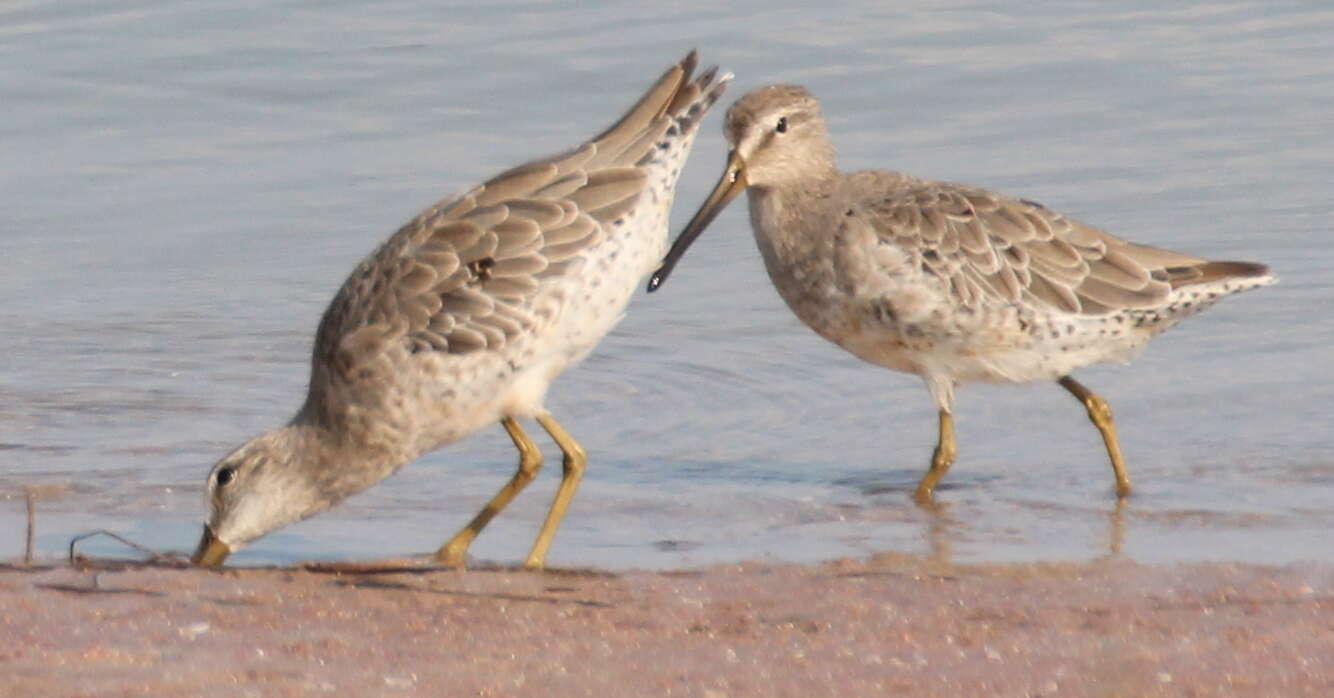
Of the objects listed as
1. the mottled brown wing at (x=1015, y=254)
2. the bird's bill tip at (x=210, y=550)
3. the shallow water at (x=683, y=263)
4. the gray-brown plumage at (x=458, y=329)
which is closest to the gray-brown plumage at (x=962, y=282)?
the mottled brown wing at (x=1015, y=254)

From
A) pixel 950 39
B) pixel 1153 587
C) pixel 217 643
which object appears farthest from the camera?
pixel 950 39

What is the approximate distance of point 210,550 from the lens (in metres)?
5.80

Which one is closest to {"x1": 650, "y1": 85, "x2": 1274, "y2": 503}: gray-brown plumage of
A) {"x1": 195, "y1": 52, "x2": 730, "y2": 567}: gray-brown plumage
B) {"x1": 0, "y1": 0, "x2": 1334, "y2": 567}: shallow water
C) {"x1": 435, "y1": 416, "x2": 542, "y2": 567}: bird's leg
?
{"x1": 0, "y1": 0, "x2": 1334, "y2": 567}: shallow water

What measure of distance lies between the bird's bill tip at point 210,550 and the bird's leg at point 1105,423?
267 centimetres

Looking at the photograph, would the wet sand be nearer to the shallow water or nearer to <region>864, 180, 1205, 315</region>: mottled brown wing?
the shallow water

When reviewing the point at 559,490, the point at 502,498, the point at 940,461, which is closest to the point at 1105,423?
the point at 940,461

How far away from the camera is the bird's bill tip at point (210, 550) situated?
5789mm

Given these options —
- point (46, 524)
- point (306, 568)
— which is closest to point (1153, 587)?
point (306, 568)

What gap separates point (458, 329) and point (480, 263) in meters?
0.20

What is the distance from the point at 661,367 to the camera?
816cm

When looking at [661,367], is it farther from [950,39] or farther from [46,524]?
[950,39]

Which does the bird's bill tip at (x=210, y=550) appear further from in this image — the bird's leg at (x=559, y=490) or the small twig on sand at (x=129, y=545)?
the bird's leg at (x=559, y=490)

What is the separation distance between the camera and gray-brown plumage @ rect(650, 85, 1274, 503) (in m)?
6.79

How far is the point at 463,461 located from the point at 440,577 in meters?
1.90
